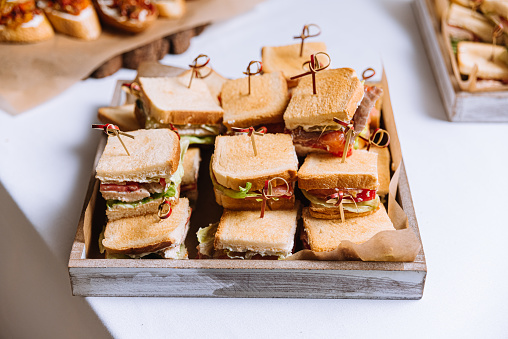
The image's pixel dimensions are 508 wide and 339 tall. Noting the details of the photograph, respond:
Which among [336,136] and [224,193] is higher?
[336,136]

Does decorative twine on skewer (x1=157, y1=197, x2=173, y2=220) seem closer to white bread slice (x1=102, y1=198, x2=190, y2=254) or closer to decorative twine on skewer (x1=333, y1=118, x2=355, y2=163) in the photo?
white bread slice (x1=102, y1=198, x2=190, y2=254)

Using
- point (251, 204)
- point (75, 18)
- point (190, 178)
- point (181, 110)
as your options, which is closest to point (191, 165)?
point (190, 178)

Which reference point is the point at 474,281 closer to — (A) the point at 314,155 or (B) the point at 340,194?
(B) the point at 340,194

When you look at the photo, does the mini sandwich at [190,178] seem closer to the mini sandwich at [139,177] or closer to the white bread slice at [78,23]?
the mini sandwich at [139,177]

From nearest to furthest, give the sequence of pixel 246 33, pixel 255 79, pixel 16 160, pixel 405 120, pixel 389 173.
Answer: pixel 389 173 < pixel 255 79 < pixel 16 160 < pixel 405 120 < pixel 246 33

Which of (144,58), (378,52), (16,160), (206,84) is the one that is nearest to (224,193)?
(206,84)

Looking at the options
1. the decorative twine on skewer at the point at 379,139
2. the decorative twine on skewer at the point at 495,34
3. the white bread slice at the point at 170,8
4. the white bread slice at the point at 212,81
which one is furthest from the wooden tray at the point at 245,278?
the white bread slice at the point at 170,8

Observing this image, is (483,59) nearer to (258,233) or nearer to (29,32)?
(258,233)
